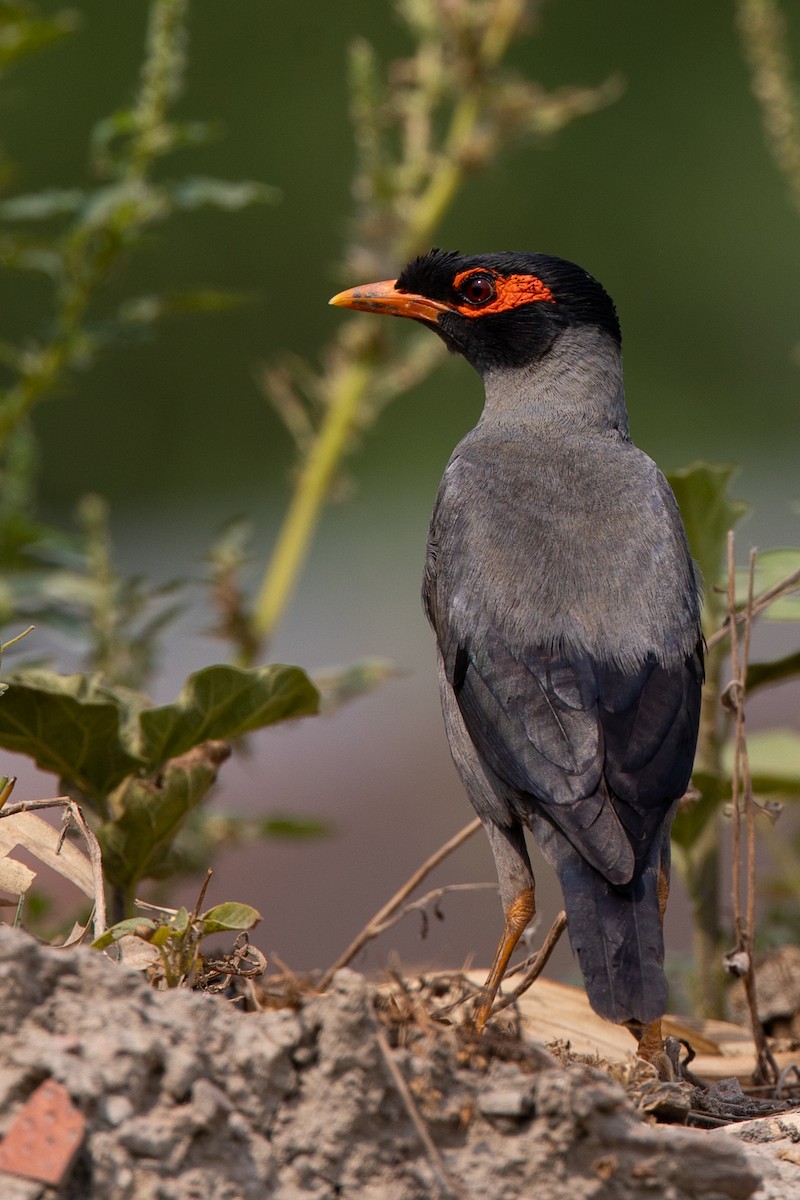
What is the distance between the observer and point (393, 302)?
450 cm

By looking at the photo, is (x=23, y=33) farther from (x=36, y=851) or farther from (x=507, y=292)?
(x=36, y=851)

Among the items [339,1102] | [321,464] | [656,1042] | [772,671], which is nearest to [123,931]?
[339,1102]

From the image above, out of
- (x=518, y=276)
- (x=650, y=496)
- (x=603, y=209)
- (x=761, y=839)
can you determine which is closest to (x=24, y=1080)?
(x=650, y=496)

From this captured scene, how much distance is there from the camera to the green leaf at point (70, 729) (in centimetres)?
319

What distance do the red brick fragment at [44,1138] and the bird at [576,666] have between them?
814mm

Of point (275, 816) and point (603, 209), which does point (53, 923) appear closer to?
point (275, 816)

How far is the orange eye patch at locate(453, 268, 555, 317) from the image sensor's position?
14.4ft

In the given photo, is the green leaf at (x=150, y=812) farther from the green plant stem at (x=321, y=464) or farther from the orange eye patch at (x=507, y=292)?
the orange eye patch at (x=507, y=292)

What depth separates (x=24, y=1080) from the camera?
1975 millimetres

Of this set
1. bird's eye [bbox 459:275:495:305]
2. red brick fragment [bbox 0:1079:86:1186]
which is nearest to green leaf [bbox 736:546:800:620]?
bird's eye [bbox 459:275:495:305]

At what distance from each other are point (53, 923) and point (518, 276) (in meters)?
2.28

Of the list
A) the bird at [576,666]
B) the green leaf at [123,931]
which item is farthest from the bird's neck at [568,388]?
the green leaf at [123,931]

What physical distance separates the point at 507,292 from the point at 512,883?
1726 mm

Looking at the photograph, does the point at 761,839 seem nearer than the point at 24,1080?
No
